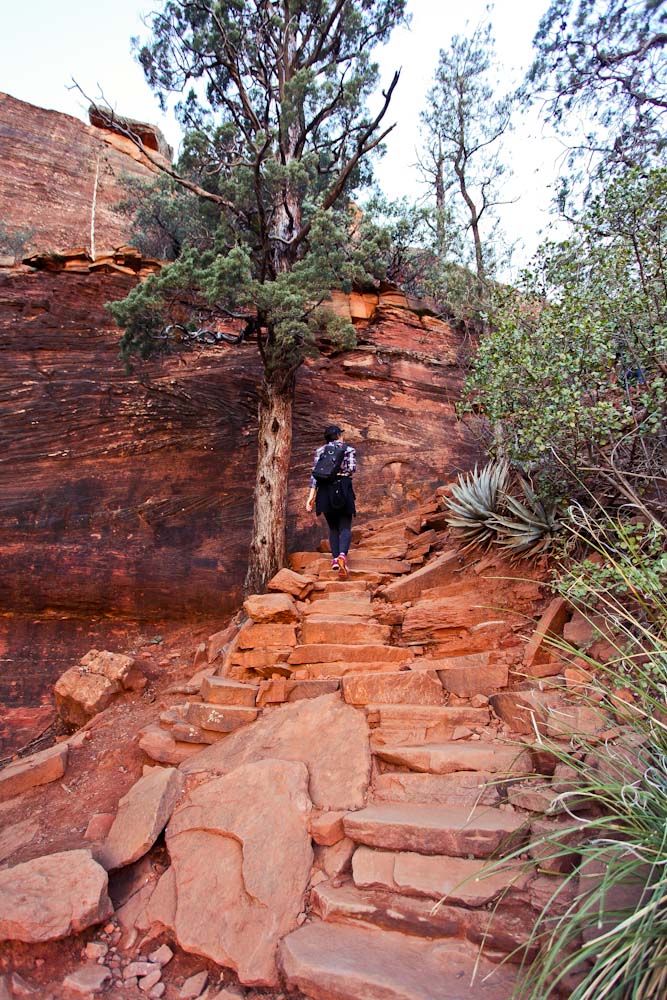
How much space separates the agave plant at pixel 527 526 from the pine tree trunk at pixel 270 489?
11.2 feet

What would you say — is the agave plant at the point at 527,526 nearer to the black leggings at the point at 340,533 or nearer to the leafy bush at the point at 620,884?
the black leggings at the point at 340,533

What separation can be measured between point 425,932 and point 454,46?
18902 mm

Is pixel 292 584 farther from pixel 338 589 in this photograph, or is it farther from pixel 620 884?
pixel 620 884

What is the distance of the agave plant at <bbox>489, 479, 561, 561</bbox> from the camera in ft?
21.3

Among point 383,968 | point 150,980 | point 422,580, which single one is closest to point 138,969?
point 150,980

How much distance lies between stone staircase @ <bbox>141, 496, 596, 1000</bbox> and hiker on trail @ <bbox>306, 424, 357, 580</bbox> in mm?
440

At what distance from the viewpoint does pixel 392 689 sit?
19.0 ft

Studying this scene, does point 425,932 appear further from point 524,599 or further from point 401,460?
point 401,460

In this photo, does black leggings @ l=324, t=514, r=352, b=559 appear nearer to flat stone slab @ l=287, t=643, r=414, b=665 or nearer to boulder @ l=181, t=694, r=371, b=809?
flat stone slab @ l=287, t=643, r=414, b=665

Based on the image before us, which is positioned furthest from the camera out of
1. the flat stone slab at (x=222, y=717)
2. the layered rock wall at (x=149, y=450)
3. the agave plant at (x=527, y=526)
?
the layered rock wall at (x=149, y=450)

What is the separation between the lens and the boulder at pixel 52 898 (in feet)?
13.3

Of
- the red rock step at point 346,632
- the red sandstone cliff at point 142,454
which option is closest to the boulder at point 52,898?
the red rock step at point 346,632

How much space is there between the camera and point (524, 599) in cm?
659

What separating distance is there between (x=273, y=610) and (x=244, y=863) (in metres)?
2.99
